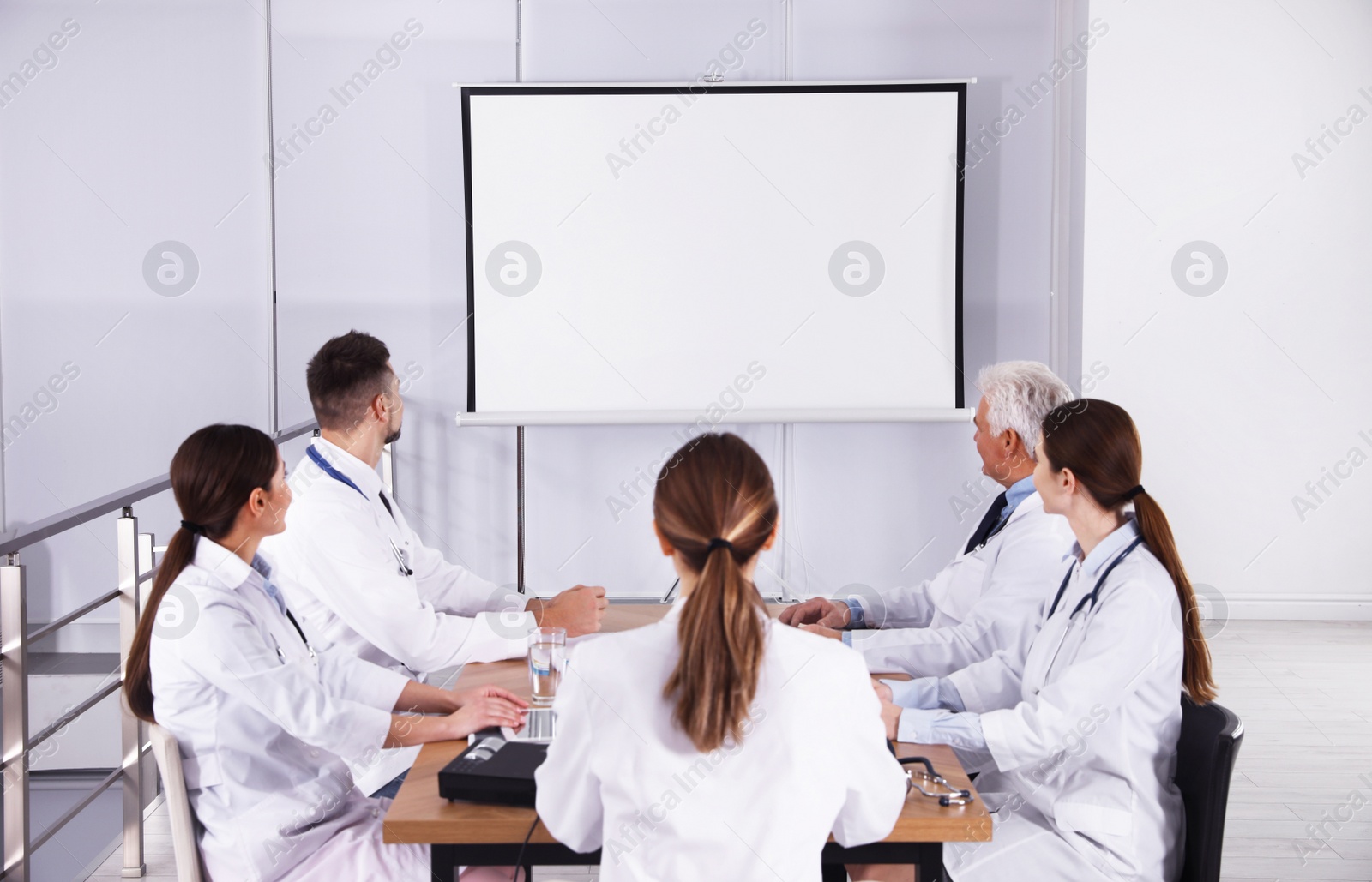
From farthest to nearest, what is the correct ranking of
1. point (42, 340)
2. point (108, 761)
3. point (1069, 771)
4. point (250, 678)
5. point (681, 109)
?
point (108, 761)
point (42, 340)
point (681, 109)
point (1069, 771)
point (250, 678)

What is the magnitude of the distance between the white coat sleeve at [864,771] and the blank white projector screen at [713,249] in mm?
2792

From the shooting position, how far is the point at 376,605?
1.92 meters

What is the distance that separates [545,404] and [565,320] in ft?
1.09

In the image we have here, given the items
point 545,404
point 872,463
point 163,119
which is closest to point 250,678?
point 545,404

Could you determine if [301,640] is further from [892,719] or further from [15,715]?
[892,719]

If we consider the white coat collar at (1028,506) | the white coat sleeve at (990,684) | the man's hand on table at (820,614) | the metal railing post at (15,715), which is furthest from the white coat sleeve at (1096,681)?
the metal railing post at (15,715)

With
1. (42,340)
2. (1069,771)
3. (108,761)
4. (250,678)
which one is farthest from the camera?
(108,761)

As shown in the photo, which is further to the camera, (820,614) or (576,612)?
(820,614)

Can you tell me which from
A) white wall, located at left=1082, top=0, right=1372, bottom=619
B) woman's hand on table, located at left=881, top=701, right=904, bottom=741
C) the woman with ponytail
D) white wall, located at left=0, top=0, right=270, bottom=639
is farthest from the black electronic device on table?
white wall, located at left=1082, top=0, right=1372, bottom=619

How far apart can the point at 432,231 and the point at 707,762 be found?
11.4 feet

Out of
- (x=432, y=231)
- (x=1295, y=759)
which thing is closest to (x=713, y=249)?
(x=432, y=231)

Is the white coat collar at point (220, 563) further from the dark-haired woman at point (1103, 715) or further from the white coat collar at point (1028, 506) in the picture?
the white coat collar at point (1028, 506)

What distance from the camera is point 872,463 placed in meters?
4.28

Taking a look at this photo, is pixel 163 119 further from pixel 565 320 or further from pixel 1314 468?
pixel 1314 468
